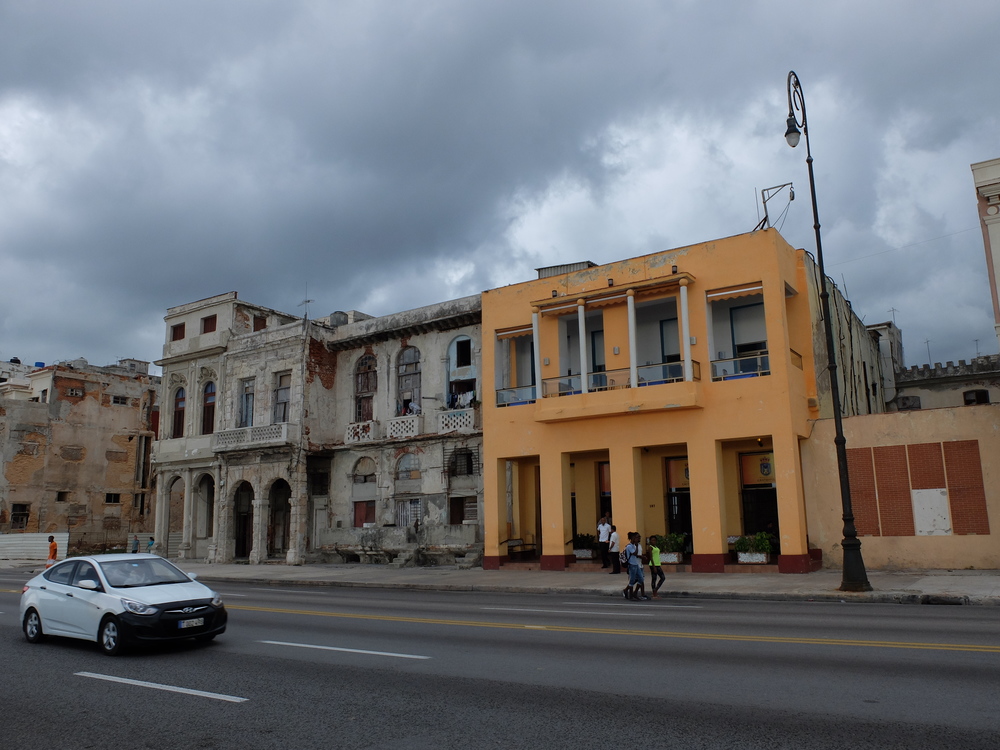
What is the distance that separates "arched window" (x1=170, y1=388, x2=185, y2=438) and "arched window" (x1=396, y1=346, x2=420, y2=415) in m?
14.2

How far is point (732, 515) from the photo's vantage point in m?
25.1

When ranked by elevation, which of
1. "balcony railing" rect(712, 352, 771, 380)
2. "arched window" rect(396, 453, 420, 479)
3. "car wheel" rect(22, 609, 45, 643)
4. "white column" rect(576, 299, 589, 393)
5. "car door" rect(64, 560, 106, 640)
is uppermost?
"white column" rect(576, 299, 589, 393)

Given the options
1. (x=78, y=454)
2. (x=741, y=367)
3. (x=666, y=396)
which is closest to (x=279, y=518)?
Result: (x=666, y=396)

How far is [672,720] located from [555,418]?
1913cm

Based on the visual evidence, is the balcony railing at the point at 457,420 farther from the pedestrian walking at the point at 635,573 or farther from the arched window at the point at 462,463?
the pedestrian walking at the point at 635,573

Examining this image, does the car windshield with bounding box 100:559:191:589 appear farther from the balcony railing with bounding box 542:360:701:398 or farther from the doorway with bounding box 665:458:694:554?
the doorway with bounding box 665:458:694:554

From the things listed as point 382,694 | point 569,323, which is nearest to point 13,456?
point 569,323

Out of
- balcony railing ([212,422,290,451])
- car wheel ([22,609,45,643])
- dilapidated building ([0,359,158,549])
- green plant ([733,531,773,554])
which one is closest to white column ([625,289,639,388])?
green plant ([733,531,773,554])

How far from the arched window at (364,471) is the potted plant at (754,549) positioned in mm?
15943

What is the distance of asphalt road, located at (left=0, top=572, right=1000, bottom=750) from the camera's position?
6234 mm

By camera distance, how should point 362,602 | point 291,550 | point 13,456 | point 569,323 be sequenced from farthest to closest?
1. point 13,456
2. point 291,550
3. point 569,323
4. point 362,602

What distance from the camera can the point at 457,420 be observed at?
98.9 ft

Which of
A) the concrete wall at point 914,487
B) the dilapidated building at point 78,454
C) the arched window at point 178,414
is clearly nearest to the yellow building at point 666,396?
the concrete wall at point 914,487

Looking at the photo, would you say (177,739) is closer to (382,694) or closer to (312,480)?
(382,694)
